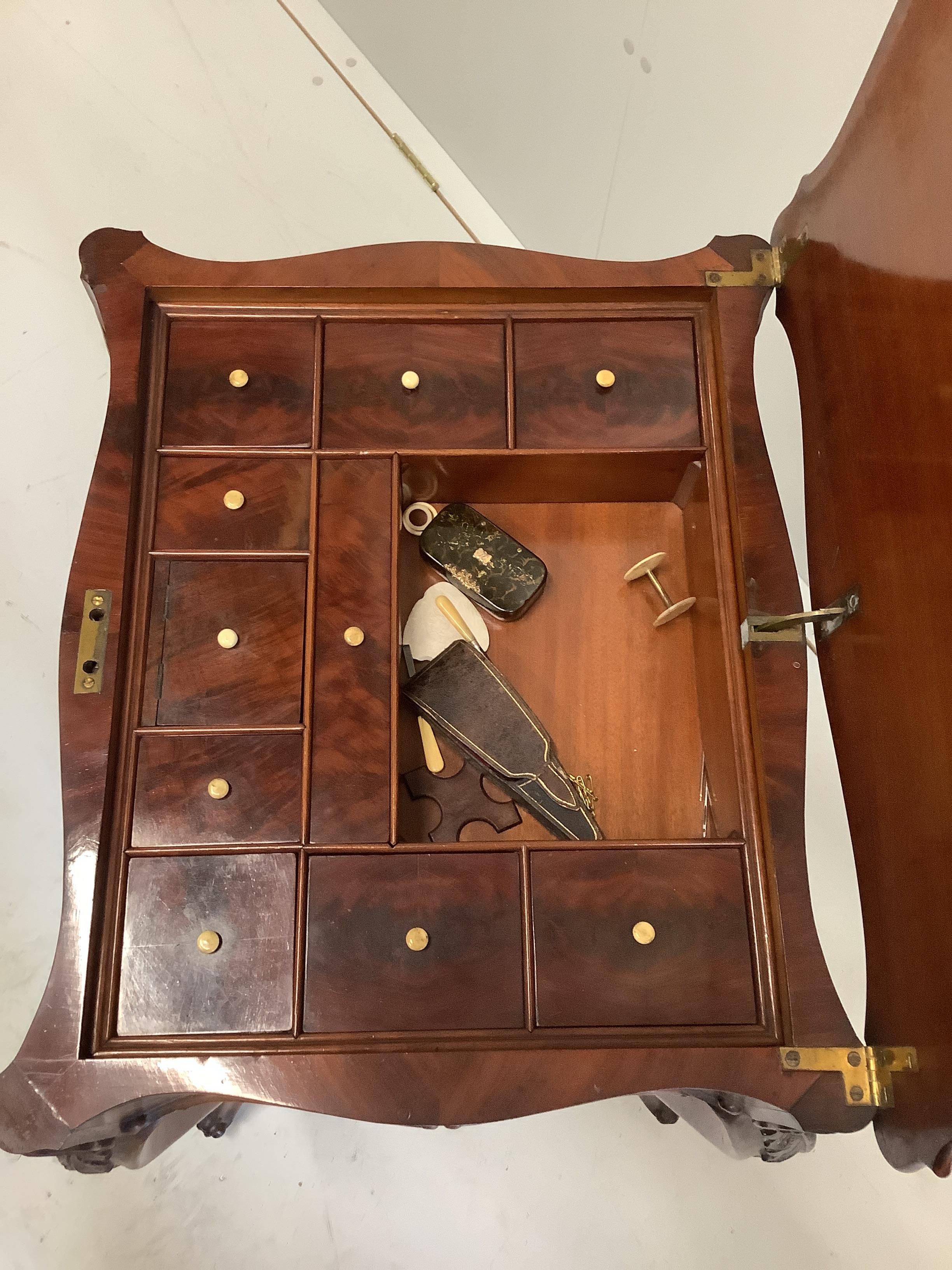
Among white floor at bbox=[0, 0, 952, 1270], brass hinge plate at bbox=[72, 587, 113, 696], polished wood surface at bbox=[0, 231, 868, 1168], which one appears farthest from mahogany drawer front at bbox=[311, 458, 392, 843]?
white floor at bbox=[0, 0, 952, 1270]

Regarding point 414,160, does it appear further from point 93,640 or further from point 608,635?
point 93,640

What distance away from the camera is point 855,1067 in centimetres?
93

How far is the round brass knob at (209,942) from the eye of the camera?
3.26ft

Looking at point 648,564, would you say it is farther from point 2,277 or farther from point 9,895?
point 2,277

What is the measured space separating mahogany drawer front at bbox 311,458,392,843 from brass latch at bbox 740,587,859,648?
46 centimetres

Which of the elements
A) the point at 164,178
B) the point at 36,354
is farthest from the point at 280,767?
the point at 164,178

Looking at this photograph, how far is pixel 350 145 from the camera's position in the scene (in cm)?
208

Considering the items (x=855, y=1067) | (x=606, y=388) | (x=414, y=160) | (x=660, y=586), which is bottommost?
(x=855, y=1067)

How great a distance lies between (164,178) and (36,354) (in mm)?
524

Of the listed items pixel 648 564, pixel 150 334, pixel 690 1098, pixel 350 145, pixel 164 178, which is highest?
pixel 350 145

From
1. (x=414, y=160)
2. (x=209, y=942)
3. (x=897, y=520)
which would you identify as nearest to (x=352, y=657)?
(x=209, y=942)

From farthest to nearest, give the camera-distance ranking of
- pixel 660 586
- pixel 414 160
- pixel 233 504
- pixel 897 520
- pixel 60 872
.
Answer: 1. pixel 414 160
2. pixel 60 872
3. pixel 660 586
4. pixel 233 504
5. pixel 897 520

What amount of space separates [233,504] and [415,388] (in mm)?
307

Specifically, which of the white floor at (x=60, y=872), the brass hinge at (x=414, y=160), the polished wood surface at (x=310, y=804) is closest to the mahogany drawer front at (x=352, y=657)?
the polished wood surface at (x=310, y=804)
